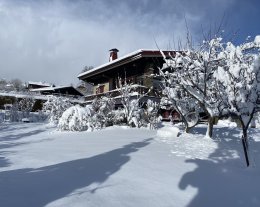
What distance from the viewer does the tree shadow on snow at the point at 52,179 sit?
491cm

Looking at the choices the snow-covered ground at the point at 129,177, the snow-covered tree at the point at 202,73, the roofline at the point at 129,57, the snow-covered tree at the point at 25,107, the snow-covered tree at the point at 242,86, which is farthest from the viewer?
the snow-covered tree at the point at 25,107

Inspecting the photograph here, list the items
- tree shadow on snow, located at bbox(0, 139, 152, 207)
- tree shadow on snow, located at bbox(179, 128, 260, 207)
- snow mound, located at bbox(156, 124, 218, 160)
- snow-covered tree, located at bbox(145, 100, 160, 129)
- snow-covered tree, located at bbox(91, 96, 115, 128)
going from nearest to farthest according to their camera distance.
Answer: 1. tree shadow on snow, located at bbox(0, 139, 152, 207)
2. tree shadow on snow, located at bbox(179, 128, 260, 207)
3. snow mound, located at bbox(156, 124, 218, 160)
4. snow-covered tree, located at bbox(91, 96, 115, 128)
5. snow-covered tree, located at bbox(145, 100, 160, 129)

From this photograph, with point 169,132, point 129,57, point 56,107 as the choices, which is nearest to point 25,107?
point 56,107

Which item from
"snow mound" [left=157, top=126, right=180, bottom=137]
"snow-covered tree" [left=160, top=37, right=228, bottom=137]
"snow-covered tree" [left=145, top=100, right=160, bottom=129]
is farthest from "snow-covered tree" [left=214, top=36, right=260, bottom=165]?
"snow-covered tree" [left=145, top=100, right=160, bottom=129]

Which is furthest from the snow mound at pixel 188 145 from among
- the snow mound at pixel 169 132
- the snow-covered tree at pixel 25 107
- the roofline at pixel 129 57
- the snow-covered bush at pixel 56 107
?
the snow-covered tree at pixel 25 107

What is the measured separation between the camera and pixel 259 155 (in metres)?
10.6

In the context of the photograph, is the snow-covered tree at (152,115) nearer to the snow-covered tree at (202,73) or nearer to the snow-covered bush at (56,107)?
the snow-covered tree at (202,73)

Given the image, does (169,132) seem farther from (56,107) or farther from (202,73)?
(56,107)

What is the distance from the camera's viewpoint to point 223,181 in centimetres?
727

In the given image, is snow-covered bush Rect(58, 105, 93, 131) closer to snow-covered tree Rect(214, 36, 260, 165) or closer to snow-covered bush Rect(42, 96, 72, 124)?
snow-covered bush Rect(42, 96, 72, 124)

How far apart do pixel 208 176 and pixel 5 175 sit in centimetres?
458

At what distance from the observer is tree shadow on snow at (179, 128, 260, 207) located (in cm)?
612

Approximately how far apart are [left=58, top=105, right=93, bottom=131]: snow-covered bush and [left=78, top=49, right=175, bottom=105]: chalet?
17.7 feet

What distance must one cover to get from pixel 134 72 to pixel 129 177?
20.8m
